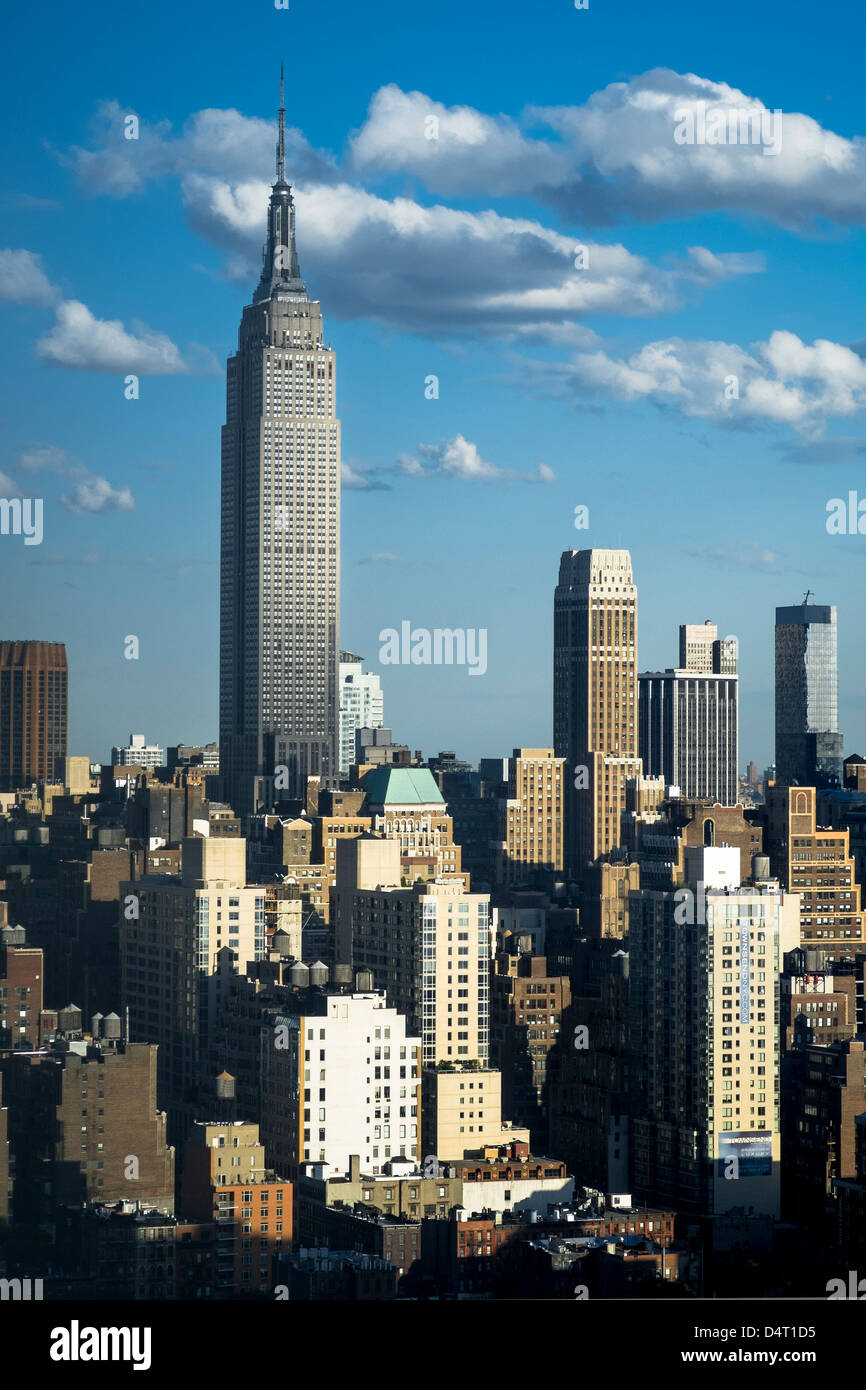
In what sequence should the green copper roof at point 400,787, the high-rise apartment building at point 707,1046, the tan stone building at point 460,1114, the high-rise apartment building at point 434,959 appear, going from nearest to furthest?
the tan stone building at point 460,1114 → the high-rise apartment building at point 707,1046 → the high-rise apartment building at point 434,959 → the green copper roof at point 400,787

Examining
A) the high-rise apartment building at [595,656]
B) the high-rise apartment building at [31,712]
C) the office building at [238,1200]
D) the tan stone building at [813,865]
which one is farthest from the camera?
the high-rise apartment building at [595,656]

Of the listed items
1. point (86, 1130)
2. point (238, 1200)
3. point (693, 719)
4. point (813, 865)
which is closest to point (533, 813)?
point (813, 865)

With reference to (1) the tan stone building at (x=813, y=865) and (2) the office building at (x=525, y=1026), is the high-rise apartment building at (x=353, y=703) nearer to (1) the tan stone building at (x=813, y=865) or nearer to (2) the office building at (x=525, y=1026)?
(1) the tan stone building at (x=813, y=865)

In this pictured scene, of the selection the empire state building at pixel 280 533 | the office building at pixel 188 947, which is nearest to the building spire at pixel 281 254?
the empire state building at pixel 280 533

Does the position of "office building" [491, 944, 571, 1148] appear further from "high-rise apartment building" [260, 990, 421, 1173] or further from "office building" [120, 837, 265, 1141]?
"high-rise apartment building" [260, 990, 421, 1173]

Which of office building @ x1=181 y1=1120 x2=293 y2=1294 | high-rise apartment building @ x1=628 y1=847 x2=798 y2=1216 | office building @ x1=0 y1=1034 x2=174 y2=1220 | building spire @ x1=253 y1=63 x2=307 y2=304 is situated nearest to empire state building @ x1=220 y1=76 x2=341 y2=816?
building spire @ x1=253 y1=63 x2=307 y2=304
